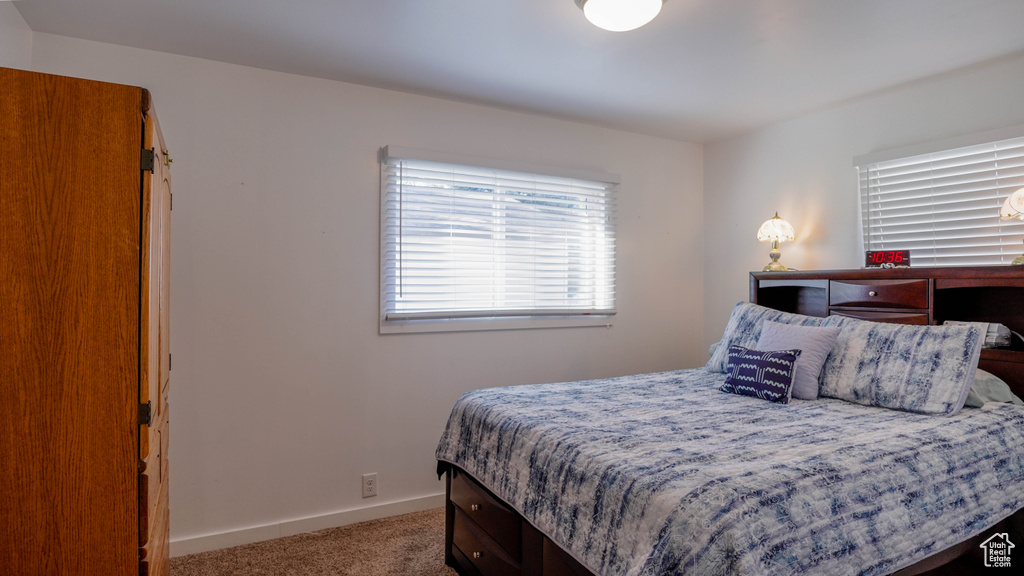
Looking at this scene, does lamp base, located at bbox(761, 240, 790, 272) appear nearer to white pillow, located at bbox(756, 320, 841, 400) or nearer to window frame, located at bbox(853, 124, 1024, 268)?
window frame, located at bbox(853, 124, 1024, 268)

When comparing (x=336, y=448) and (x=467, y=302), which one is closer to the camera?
(x=336, y=448)

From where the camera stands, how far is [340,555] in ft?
8.47

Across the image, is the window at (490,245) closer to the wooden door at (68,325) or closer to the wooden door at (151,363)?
the wooden door at (151,363)

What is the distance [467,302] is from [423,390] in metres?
0.58

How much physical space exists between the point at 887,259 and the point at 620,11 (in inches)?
83.5

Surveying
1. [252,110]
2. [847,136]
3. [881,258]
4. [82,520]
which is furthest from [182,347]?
[847,136]

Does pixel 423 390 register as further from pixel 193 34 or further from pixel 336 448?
pixel 193 34

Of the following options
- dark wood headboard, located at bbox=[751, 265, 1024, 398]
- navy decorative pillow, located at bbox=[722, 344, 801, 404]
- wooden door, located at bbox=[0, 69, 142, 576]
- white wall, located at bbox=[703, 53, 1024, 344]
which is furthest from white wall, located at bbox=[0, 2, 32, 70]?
white wall, located at bbox=[703, 53, 1024, 344]

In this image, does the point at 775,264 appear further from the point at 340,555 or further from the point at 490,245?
the point at 340,555

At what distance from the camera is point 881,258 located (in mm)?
2992

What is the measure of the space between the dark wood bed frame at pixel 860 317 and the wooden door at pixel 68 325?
1.12m

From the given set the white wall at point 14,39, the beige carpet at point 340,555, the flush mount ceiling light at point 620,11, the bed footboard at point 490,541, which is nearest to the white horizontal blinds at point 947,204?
the flush mount ceiling light at point 620,11

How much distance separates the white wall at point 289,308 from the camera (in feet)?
8.60

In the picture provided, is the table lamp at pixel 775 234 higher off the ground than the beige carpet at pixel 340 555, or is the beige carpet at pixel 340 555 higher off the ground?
the table lamp at pixel 775 234
